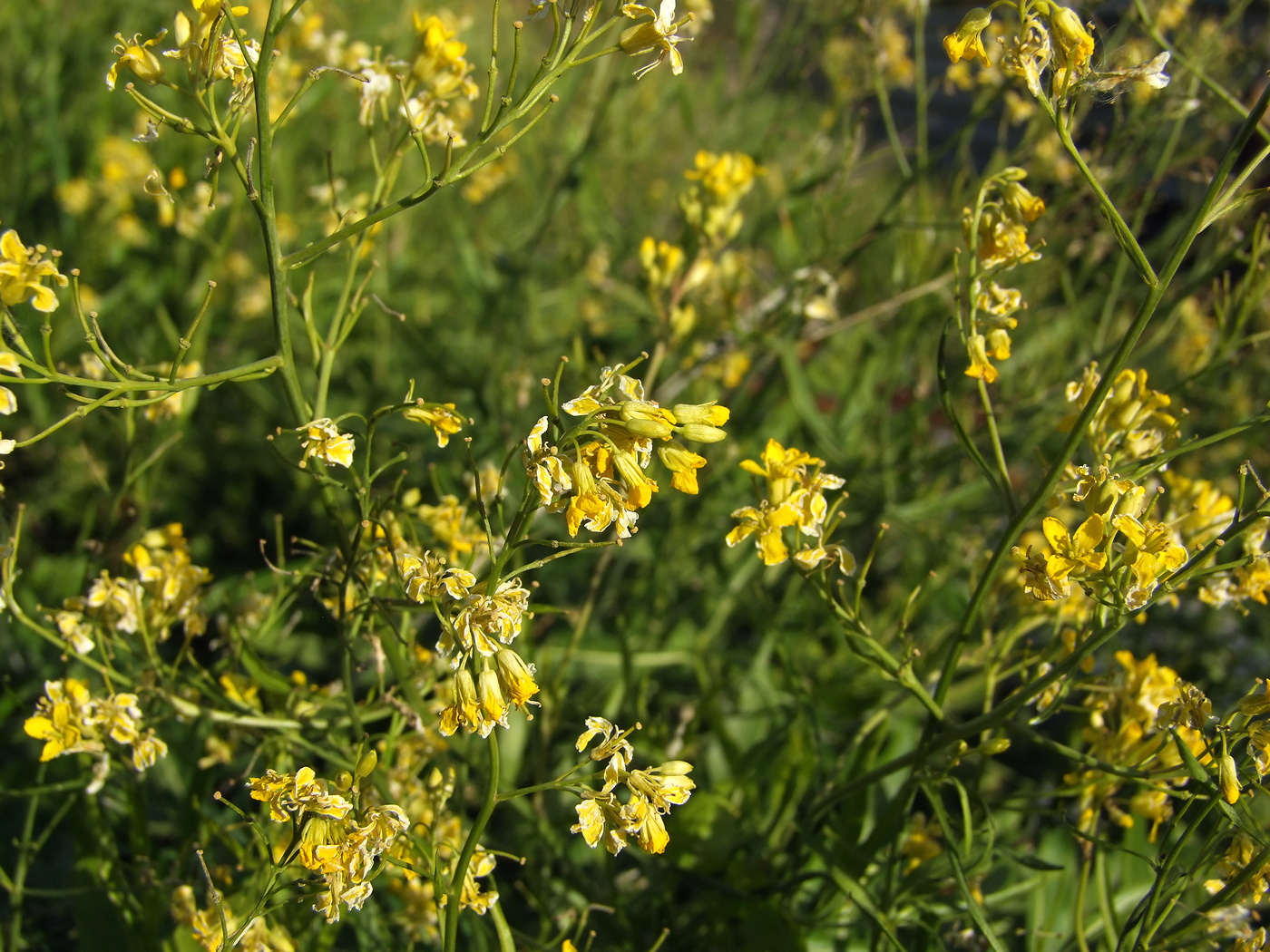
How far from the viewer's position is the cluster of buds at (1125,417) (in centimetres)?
104

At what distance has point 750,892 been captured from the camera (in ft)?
4.31

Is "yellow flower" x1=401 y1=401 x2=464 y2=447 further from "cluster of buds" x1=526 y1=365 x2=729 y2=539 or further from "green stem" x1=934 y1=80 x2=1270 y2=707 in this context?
"green stem" x1=934 y1=80 x2=1270 y2=707

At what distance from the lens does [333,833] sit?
837 mm

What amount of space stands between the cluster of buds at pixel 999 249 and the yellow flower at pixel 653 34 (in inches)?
14.5

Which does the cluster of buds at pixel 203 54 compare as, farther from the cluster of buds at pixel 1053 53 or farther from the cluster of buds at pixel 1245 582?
the cluster of buds at pixel 1245 582

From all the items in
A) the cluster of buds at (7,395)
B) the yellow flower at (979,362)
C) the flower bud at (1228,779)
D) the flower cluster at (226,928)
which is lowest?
the flower cluster at (226,928)

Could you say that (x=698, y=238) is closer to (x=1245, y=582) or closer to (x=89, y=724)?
(x=1245, y=582)

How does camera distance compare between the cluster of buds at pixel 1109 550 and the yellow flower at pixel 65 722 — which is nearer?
the cluster of buds at pixel 1109 550

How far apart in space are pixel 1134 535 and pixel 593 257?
2203mm

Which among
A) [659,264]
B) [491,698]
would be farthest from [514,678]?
[659,264]

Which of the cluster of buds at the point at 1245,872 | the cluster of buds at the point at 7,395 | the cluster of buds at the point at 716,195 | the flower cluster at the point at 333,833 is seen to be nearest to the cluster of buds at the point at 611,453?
the flower cluster at the point at 333,833

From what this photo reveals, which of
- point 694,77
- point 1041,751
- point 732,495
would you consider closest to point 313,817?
point 732,495

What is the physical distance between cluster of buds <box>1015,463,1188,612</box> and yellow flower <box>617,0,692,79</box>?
0.56 m

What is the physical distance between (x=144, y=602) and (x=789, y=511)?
79 cm
